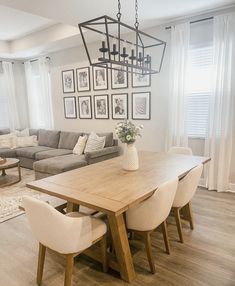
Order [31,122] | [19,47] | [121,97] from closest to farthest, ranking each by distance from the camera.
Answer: [121,97] → [19,47] → [31,122]

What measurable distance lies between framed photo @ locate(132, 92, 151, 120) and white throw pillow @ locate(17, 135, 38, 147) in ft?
9.24

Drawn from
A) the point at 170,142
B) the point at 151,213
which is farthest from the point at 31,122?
the point at 151,213

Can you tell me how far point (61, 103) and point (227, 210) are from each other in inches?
177

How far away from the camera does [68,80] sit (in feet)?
18.5

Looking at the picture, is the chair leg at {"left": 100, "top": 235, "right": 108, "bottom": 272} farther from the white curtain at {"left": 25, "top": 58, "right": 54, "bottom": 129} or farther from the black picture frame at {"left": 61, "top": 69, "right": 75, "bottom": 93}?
the white curtain at {"left": 25, "top": 58, "right": 54, "bottom": 129}

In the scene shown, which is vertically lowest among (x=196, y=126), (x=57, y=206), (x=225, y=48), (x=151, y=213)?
(x=57, y=206)

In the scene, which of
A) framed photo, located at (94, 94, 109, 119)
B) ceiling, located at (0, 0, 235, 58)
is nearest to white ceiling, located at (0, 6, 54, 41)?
ceiling, located at (0, 0, 235, 58)

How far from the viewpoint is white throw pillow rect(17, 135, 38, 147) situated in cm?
575

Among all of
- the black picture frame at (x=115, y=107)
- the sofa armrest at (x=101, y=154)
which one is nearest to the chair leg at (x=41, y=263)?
the sofa armrest at (x=101, y=154)

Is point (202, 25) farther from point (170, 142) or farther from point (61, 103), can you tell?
point (61, 103)

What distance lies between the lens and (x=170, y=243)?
2402 mm

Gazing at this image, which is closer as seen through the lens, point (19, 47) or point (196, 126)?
point (196, 126)

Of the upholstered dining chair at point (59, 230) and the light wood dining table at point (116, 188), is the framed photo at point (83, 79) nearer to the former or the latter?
the light wood dining table at point (116, 188)

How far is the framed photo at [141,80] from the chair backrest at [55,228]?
329 centimetres
